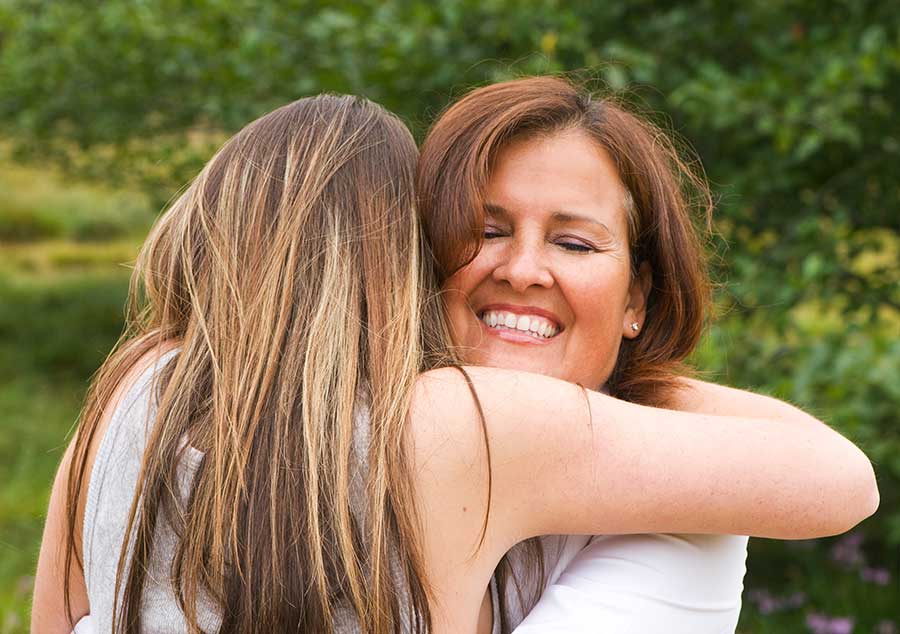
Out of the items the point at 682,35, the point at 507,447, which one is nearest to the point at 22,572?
the point at 682,35

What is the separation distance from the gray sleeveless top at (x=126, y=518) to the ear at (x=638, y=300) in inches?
29.2

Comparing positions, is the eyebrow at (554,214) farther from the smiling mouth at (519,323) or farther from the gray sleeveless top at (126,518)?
the gray sleeveless top at (126,518)

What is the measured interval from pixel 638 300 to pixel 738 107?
6.13 ft

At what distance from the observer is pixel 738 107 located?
382 cm

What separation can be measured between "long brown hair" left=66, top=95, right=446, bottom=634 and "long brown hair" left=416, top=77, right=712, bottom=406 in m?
0.08

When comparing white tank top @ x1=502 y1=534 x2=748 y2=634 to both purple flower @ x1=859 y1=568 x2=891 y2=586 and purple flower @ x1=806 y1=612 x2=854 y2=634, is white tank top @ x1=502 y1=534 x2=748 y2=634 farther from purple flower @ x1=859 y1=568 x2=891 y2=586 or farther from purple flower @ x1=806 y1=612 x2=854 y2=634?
purple flower @ x1=859 y1=568 x2=891 y2=586

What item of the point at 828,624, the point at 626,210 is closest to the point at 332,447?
the point at 626,210

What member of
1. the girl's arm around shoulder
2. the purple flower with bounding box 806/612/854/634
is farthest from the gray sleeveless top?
the purple flower with bounding box 806/612/854/634

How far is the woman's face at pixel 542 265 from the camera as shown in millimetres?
1944

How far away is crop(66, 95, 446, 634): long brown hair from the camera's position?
1.56 metres

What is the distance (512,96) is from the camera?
Answer: 202 centimetres

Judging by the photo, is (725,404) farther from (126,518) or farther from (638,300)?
(126,518)

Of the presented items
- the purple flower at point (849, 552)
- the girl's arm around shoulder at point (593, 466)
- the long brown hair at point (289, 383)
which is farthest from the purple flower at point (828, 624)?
the long brown hair at point (289, 383)

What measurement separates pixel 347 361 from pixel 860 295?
2.80 m
